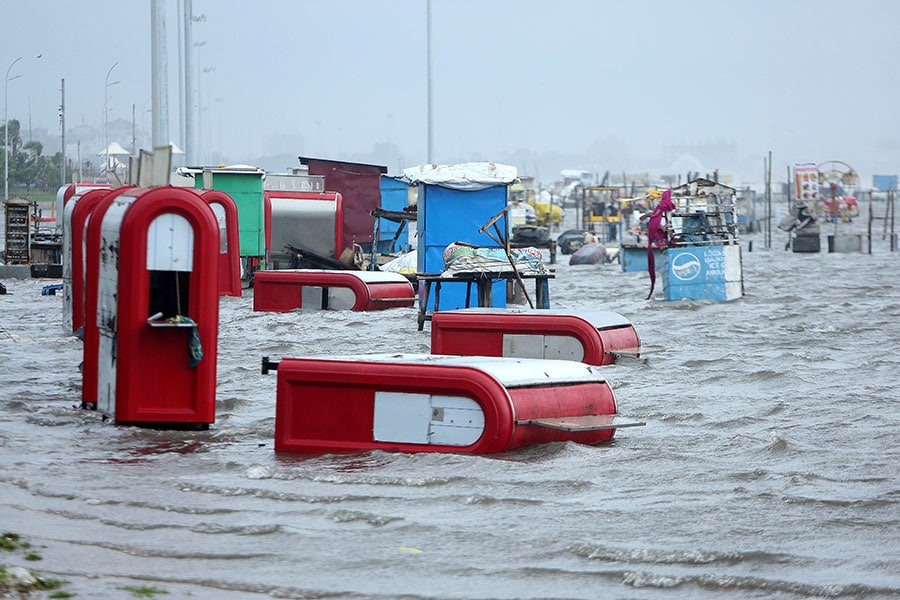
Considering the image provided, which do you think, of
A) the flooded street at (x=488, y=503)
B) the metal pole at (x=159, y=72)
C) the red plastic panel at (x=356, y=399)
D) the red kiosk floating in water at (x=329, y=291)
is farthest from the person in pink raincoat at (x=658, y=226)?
the red plastic panel at (x=356, y=399)

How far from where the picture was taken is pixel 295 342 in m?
17.8

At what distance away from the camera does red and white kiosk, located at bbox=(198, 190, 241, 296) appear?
23.2 m

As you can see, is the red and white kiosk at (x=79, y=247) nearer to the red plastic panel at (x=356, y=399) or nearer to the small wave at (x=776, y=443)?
the red plastic panel at (x=356, y=399)

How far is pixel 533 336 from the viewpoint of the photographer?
14.4m

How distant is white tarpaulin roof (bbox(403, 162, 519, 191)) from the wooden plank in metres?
10.7

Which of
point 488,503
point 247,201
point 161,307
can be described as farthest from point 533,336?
point 247,201

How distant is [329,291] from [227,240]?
2.39 metres

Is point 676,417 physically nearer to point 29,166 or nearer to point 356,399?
point 356,399

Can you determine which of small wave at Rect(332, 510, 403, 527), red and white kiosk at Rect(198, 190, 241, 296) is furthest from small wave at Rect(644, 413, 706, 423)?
red and white kiosk at Rect(198, 190, 241, 296)

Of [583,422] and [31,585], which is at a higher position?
[583,422]

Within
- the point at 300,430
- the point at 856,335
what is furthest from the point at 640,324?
the point at 300,430

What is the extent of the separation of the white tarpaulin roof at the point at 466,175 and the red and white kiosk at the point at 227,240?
146 inches

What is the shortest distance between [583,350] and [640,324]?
281 inches

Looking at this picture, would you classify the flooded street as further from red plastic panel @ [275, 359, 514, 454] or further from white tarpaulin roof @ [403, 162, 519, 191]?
white tarpaulin roof @ [403, 162, 519, 191]
